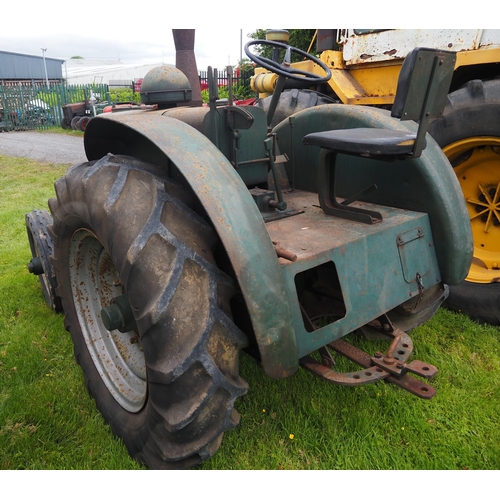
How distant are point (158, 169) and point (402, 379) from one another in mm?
1261

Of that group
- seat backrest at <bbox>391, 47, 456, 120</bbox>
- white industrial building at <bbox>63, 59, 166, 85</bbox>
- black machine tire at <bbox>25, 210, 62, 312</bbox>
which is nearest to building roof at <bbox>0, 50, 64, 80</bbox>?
white industrial building at <bbox>63, 59, 166, 85</bbox>

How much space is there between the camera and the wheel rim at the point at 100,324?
213 cm

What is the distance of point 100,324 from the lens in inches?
91.1

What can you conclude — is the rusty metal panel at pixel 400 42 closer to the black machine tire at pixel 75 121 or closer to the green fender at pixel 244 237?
the green fender at pixel 244 237

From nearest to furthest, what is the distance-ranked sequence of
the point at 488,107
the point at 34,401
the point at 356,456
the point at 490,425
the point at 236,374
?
the point at 236,374 < the point at 356,456 < the point at 490,425 < the point at 34,401 < the point at 488,107

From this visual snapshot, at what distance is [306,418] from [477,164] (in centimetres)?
206

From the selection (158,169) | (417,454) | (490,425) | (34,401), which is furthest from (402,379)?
(34,401)

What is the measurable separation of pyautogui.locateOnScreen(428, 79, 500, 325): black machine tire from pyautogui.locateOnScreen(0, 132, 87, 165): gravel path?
26.6ft

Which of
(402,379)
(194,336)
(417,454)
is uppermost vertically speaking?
(194,336)

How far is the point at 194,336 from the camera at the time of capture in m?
1.40

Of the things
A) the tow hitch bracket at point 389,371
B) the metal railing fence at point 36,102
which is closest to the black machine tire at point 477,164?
the tow hitch bracket at point 389,371

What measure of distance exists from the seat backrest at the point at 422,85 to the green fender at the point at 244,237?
2.33 ft

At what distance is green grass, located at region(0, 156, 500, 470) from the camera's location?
1895 mm

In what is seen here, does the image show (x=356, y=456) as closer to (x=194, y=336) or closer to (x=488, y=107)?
(x=194, y=336)
